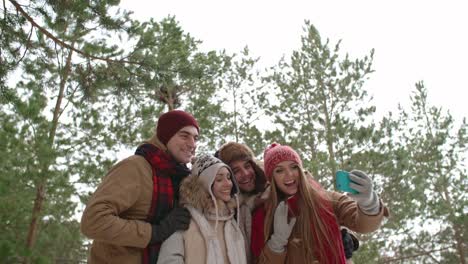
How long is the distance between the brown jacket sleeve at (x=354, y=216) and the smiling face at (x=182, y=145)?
1222 mm

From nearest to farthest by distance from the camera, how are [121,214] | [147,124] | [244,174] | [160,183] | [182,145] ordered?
1. [121,214]
2. [160,183]
3. [182,145]
4. [244,174]
5. [147,124]

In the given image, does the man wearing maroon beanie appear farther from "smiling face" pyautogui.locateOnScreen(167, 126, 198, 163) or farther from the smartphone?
the smartphone

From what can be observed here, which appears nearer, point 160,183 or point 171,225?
point 171,225

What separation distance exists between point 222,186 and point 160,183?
467 millimetres

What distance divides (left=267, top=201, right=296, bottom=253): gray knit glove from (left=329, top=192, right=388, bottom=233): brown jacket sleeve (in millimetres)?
500

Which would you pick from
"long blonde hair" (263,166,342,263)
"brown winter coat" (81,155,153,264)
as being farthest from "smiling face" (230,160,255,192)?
"brown winter coat" (81,155,153,264)

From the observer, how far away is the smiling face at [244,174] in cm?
332

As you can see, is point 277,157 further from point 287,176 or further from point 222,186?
point 222,186

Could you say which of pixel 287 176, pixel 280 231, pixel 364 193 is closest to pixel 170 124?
pixel 287 176

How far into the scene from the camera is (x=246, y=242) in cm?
281

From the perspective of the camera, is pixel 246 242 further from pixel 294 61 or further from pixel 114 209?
pixel 294 61

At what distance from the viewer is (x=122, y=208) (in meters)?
2.50

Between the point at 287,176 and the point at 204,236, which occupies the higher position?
the point at 287,176

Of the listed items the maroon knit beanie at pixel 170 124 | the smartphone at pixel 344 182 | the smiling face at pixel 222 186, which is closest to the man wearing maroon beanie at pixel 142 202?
the maroon knit beanie at pixel 170 124
